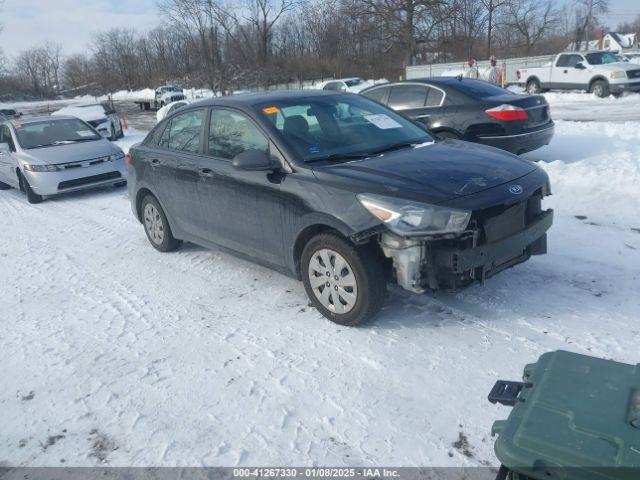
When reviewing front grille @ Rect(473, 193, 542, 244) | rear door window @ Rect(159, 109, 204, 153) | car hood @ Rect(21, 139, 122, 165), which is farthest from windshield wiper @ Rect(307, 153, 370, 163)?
car hood @ Rect(21, 139, 122, 165)

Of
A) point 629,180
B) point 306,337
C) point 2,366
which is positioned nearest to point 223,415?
point 306,337

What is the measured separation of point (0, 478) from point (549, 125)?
8.57 metres

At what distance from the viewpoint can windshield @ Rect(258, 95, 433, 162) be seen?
14.1ft

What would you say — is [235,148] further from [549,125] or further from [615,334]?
[549,125]

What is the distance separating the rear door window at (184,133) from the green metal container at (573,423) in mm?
3978

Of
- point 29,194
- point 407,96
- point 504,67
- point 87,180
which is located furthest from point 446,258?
point 504,67

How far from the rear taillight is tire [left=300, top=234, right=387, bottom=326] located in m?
5.39

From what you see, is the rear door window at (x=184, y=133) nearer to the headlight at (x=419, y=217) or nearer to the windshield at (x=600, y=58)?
the headlight at (x=419, y=217)

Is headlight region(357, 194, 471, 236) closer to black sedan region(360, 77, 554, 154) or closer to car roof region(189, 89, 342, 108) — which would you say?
car roof region(189, 89, 342, 108)

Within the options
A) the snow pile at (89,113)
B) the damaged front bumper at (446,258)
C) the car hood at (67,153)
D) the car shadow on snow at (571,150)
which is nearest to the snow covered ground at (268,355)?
the damaged front bumper at (446,258)

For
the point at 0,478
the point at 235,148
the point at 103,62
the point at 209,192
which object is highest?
the point at 103,62

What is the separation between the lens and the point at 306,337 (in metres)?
3.90

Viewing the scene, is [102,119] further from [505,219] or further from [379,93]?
[505,219]

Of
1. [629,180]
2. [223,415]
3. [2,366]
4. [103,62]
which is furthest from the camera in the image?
[103,62]
